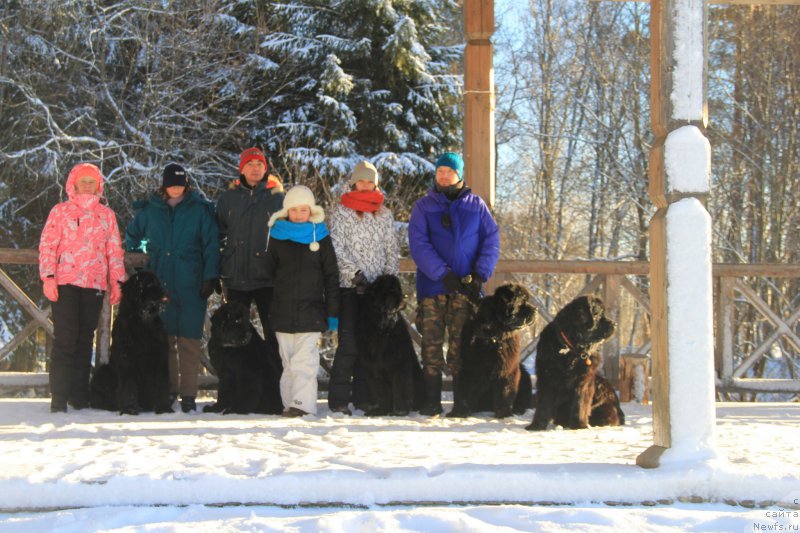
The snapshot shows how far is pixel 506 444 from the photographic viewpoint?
4.16m

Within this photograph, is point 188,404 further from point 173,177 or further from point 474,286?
point 474,286

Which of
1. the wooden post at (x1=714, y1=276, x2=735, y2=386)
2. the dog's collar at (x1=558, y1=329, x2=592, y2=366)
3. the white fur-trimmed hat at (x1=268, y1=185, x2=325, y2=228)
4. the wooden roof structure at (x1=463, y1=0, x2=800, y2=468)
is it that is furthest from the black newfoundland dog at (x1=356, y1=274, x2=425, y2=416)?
the wooden post at (x1=714, y1=276, x2=735, y2=386)

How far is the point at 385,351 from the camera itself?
5.25m

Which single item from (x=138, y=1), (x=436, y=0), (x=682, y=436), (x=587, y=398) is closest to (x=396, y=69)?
(x=436, y=0)

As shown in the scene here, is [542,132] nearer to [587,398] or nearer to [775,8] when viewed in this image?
[775,8]

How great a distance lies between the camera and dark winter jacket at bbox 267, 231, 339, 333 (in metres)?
5.16

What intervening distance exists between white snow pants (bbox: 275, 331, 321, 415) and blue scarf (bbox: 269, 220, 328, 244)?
0.65m

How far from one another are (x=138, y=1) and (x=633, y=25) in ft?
36.9

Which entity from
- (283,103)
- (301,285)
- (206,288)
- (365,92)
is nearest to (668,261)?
(301,285)

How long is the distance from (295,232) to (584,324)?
2011 mm

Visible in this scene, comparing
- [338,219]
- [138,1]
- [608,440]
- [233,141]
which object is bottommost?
[608,440]

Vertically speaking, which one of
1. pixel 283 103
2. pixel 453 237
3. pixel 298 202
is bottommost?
pixel 453 237

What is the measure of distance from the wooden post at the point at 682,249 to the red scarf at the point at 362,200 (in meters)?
2.29

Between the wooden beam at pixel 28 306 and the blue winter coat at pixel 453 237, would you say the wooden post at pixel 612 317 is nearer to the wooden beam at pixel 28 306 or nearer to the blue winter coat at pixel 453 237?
the blue winter coat at pixel 453 237
